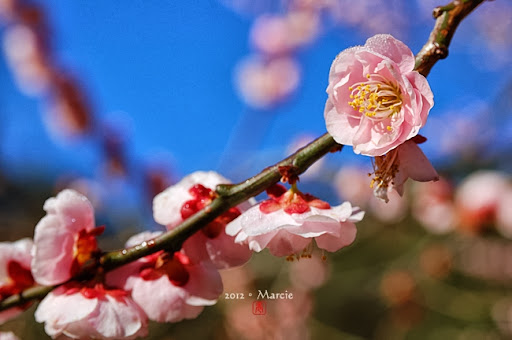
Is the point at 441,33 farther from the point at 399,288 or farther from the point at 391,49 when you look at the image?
the point at 399,288

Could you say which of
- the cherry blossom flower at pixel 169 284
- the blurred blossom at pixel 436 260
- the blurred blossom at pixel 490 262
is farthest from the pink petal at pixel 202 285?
the blurred blossom at pixel 490 262

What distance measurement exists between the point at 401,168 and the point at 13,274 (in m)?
0.47

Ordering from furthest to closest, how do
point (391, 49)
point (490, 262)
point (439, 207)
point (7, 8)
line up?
point (7, 8) → point (490, 262) → point (439, 207) → point (391, 49)

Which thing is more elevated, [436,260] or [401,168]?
[436,260]

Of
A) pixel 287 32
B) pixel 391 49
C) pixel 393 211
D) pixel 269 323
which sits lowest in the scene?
pixel 391 49

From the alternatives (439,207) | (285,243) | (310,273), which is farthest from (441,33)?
(310,273)

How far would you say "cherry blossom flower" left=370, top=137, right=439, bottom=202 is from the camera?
0.43 metres

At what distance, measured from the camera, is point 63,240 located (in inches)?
19.4

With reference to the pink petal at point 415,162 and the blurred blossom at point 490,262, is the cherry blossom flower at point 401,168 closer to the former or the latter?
the pink petal at point 415,162

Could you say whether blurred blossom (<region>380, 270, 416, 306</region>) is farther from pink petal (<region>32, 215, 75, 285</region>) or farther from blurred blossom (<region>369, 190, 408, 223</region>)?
pink petal (<region>32, 215, 75, 285</region>)

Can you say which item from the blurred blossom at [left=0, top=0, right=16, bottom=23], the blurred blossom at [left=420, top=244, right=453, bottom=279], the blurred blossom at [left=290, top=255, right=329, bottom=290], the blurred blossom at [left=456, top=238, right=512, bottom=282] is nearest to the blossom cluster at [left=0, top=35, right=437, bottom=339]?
the blurred blossom at [left=420, top=244, right=453, bottom=279]

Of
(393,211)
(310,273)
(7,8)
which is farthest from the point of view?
(7,8)

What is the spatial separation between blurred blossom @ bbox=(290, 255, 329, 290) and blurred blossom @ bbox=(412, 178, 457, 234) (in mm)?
619

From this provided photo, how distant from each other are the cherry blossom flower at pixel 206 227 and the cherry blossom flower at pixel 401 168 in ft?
0.51
